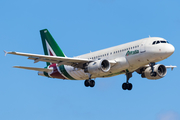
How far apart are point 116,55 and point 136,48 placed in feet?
9.67

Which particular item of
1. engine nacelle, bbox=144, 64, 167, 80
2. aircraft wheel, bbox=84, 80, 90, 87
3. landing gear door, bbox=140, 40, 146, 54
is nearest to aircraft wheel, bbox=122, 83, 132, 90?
engine nacelle, bbox=144, 64, 167, 80

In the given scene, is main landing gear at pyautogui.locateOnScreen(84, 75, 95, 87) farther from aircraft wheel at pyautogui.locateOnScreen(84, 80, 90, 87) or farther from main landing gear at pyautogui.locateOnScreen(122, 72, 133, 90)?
main landing gear at pyautogui.locateOnScreen(122, 72, 133, 90)

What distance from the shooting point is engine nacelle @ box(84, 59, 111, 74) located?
52.1m

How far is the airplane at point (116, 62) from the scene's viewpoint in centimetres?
5078

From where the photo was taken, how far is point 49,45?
209 feet

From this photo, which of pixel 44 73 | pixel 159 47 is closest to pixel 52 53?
pixel 44 73

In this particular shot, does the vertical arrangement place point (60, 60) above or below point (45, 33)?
below

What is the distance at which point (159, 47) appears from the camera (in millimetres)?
50469

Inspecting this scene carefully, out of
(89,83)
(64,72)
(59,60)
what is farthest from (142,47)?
(64,72)

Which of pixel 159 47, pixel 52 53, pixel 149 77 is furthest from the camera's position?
pixel 52 53

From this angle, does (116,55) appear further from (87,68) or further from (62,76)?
(62,76)

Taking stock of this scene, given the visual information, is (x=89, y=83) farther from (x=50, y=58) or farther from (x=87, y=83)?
(x=50, y=58)

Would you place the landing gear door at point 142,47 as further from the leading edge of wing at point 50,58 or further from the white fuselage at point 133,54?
the leading edge of wing at point 50,58

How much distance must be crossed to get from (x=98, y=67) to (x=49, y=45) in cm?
1374
